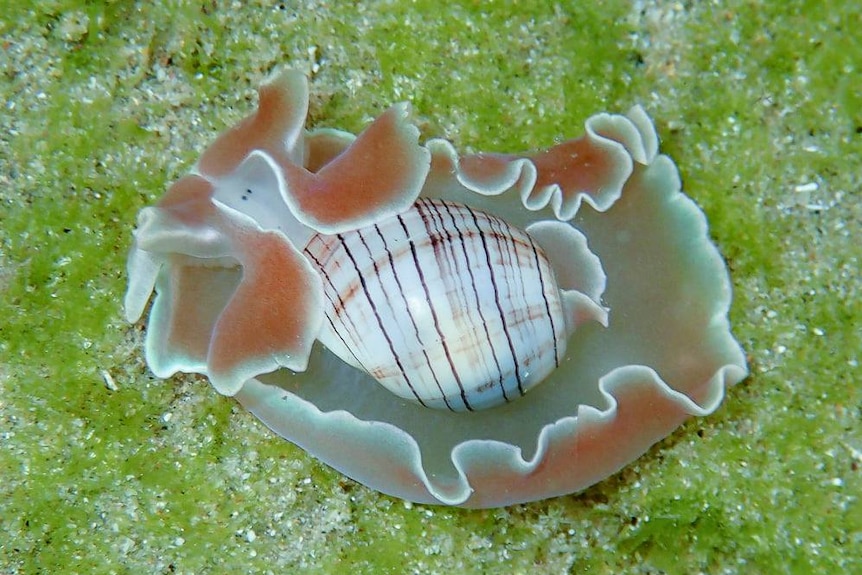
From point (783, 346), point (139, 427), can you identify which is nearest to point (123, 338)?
point (139, 427)

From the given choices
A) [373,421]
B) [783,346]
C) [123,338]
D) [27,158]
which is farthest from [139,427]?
[783,346]

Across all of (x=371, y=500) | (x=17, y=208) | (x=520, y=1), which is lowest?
(x=371, y=500)

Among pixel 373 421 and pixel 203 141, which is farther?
pixel 203 141

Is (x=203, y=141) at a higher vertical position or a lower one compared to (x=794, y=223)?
lower

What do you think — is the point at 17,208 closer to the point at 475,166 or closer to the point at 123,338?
the point at 123,338

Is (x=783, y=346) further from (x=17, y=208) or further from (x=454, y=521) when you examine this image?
(x=17, y=208)

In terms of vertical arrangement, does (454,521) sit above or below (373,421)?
below

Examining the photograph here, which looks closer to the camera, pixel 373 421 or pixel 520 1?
pixel 373 421
